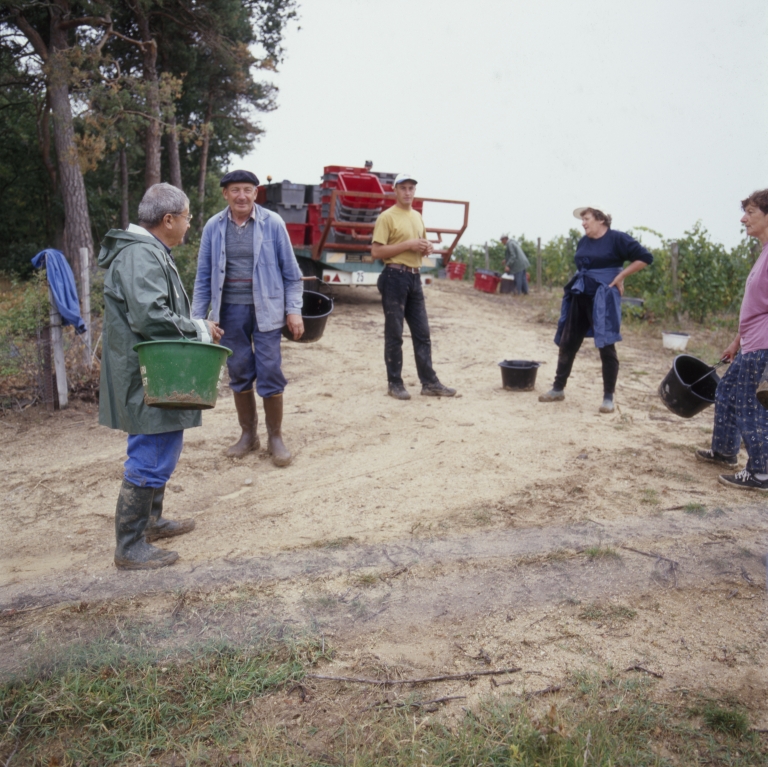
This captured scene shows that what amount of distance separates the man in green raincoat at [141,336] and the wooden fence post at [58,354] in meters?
3.06

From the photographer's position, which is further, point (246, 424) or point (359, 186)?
point (359, 186)

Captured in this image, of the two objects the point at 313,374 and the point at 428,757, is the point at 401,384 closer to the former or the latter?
the point at 313,374

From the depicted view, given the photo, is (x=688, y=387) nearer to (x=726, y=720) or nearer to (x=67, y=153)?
(x=726, y=720)

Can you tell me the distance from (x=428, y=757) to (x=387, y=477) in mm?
2660

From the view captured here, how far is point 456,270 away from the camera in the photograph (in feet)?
73.4

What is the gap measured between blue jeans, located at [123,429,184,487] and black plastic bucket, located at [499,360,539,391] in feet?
13.9

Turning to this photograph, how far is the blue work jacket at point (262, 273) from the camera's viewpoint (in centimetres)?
460

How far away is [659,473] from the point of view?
15.7 feet

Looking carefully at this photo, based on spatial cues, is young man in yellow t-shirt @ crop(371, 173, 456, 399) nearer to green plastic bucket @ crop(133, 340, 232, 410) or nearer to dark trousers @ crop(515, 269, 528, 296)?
green plastic bucket @ crop(133, 340, 232, 410)

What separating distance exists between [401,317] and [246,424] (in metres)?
2.00

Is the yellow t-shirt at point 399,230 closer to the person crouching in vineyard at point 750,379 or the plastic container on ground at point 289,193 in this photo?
the person crouching in vineyard at point 750,379

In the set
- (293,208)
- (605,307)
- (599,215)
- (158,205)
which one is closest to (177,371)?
(158,205)

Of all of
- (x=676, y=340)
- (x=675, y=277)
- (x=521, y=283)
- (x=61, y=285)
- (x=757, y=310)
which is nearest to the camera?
(x=757, y=310)

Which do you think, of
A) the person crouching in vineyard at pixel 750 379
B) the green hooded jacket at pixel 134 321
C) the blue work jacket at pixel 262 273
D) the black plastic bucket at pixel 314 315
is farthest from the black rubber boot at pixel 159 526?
the person crouching in vineyard at pixel 750 379
